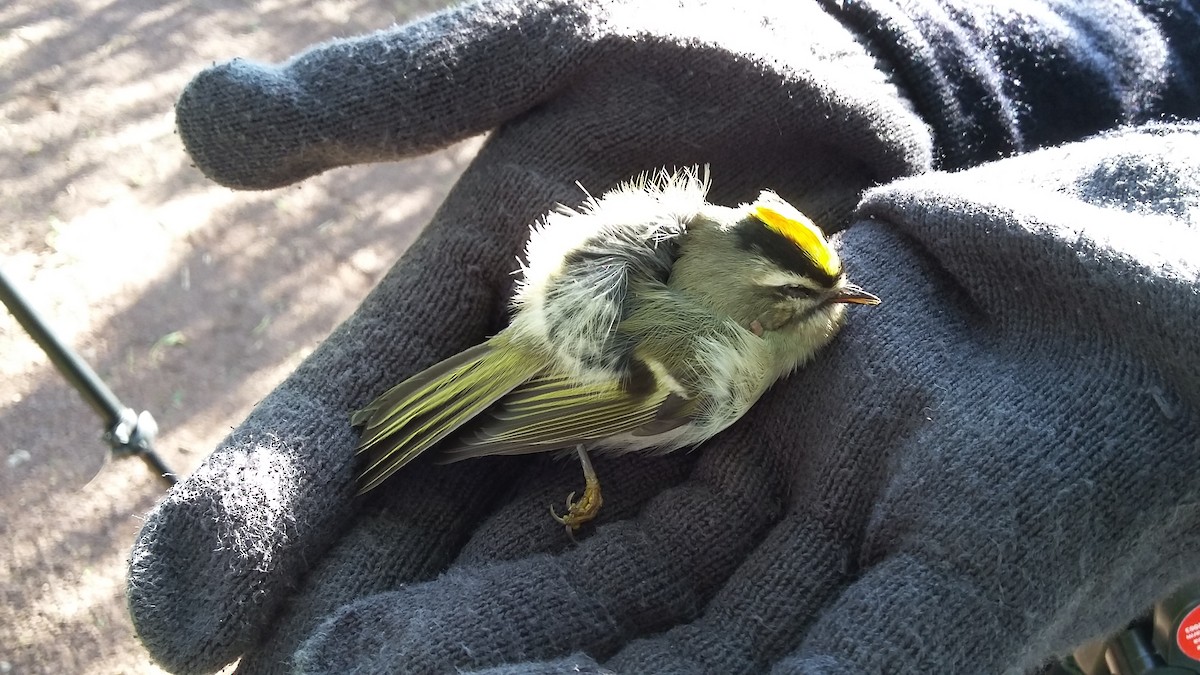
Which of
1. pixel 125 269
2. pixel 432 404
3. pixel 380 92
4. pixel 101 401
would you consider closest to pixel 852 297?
pixel 432 404

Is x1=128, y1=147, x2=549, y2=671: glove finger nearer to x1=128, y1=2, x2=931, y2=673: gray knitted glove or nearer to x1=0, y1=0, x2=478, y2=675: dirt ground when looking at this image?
x1=128, y1=2, x2=931, y2=673: gray knitted glove

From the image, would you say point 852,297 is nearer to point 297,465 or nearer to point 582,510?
point 582,510

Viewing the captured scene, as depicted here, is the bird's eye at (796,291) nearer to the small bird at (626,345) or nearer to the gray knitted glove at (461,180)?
the small bird at (626,345)

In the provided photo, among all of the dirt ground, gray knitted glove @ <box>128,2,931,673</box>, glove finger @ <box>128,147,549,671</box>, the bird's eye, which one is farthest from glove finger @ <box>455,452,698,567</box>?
the dirt ground

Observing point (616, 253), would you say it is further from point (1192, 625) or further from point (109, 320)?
point (109, 320)

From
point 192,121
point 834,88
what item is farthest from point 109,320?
point 834,88

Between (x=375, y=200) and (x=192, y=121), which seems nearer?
(x=192, y=121)
